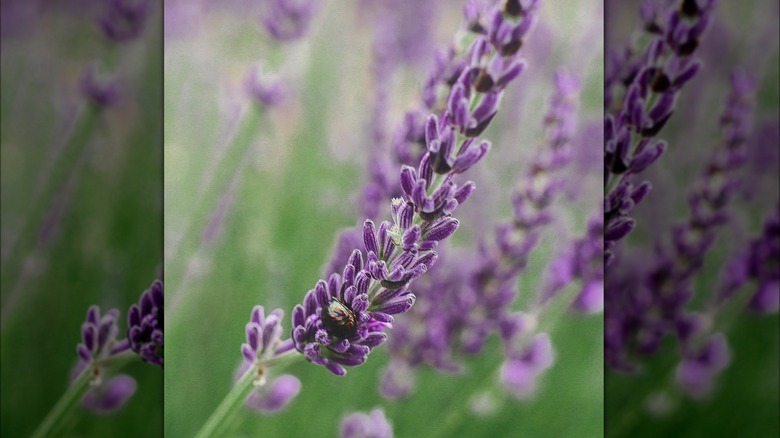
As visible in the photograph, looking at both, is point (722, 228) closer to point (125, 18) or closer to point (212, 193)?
point (212, 193)

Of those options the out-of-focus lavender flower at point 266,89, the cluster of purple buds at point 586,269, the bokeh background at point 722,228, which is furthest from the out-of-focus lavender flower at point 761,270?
the out-of-focus lavender flower at point 266,89

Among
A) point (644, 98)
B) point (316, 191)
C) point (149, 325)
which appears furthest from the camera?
point (149, 325)

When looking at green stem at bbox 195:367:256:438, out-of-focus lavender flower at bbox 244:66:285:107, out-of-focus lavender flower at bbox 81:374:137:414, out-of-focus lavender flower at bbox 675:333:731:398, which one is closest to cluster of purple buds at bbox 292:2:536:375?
green stem at bbox 195:367:256:438

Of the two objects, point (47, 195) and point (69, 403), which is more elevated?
point (47, 195)

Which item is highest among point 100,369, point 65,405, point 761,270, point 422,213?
point 761,270

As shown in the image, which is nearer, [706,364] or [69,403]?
[706,364]

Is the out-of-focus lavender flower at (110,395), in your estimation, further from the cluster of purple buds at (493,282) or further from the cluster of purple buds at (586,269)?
the cluster of purple buds at (586,269)

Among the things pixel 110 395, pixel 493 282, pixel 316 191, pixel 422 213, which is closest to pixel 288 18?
pixel 316 191
